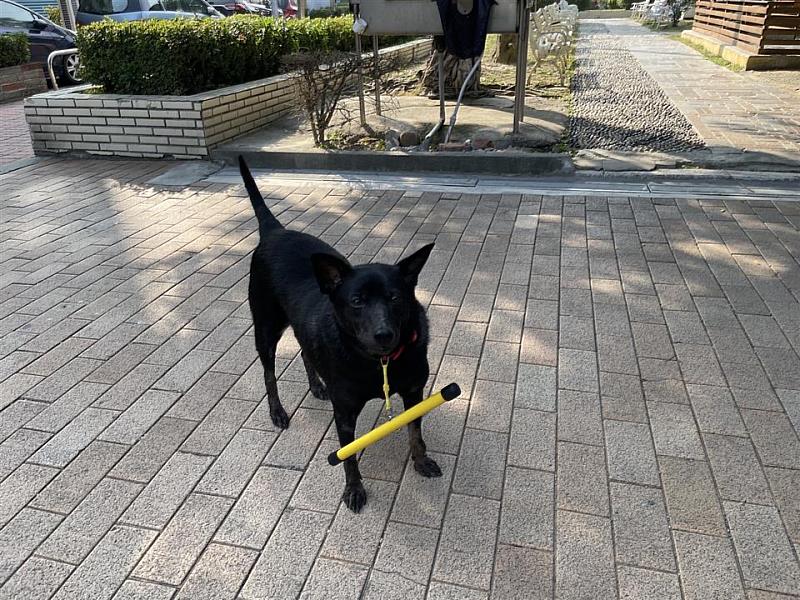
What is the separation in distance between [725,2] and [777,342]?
16675 millimetres

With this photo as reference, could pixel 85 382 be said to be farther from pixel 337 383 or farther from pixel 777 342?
pixel 777 342

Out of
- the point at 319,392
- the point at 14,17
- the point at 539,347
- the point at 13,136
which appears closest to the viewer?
the point at 319,392

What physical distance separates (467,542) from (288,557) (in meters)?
0.69

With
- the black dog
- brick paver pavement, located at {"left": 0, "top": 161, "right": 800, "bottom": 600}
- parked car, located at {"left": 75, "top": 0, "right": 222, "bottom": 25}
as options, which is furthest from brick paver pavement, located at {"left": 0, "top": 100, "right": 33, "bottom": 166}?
the black dog

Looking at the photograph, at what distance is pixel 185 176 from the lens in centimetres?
728

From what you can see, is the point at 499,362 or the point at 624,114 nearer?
the point at 499,362

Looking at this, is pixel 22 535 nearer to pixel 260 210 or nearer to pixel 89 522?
pixel 89 522

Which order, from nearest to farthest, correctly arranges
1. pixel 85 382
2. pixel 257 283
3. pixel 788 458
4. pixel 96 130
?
1. pixel 788 458
2. pixel 257 283
3. pixel 85 382
4. pixel 96 130

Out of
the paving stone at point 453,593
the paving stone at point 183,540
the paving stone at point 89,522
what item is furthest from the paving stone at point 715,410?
the paving stone at point 89,522

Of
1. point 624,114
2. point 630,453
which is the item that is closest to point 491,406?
point 630,453

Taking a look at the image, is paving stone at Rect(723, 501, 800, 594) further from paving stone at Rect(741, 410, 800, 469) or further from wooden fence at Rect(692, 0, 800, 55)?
wooden fence at Rect(692, 0, 800, 55)

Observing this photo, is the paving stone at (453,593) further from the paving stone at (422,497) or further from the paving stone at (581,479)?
the paving stone at (581,479)

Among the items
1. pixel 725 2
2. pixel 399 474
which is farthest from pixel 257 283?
pixel 725 2

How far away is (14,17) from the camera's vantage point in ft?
46.5
